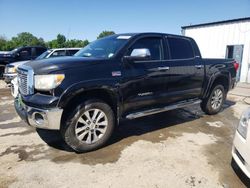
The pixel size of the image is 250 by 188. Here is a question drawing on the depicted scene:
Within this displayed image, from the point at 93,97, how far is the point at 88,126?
465mm

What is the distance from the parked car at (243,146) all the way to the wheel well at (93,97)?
74.7 inches

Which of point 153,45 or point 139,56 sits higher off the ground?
point 153,45

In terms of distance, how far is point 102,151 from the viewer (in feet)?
12.6

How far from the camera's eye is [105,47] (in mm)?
4363

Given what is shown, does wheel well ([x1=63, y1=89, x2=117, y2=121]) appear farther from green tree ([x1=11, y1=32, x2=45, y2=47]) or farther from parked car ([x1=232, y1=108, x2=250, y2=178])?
green tree ([x1=11, y1=32, x2=45, y2=47])

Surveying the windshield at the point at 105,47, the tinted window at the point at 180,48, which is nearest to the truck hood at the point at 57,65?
the windshield at the point at 105,47

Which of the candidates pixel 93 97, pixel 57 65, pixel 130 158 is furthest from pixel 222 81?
pixel 57 65

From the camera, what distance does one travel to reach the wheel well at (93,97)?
3.52 m

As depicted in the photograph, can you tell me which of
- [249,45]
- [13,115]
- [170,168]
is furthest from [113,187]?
[249,45]

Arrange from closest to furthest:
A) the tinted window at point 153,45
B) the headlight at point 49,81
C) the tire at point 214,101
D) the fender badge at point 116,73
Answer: the headlight at point 49,81 < the fender badge at point 116,73 < the tinted window at point 153,45 < the tire at point 214,101

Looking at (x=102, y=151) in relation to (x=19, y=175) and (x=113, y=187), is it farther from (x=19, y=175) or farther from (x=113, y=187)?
(x=19, y=175)

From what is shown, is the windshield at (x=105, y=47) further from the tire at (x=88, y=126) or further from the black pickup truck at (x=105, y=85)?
the tire at (x=88, y=126)

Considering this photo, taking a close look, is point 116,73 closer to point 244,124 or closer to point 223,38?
point 244,124

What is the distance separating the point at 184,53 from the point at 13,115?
14.5ft
